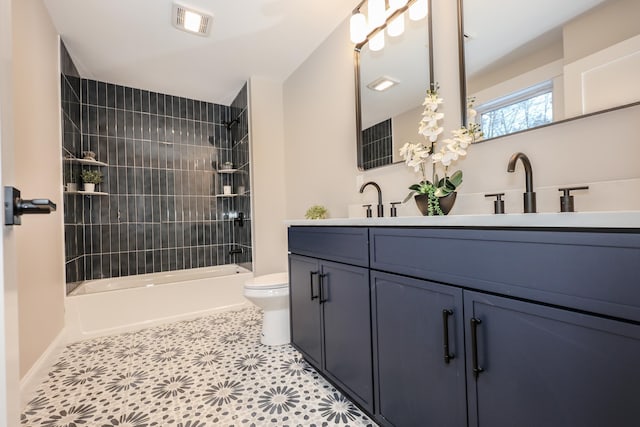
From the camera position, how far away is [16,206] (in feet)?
1.73

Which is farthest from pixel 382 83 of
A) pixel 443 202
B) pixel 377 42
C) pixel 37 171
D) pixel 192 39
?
pixel 37 171

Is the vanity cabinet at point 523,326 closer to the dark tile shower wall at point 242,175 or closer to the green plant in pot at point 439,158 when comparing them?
the green plant in pot at point 439,158

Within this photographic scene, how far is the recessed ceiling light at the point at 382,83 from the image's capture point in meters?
1.87

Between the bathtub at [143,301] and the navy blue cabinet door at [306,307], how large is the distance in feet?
4.74

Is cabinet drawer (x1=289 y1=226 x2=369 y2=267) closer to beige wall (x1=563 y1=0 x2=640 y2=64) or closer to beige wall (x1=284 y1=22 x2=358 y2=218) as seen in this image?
beige wall (x1=284 y1=22 x2=358 y2=218)

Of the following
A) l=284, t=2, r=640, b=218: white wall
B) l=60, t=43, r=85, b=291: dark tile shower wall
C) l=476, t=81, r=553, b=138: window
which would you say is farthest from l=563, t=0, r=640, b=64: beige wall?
l=60, t=43, r=85, b=291: dark tile shower wall

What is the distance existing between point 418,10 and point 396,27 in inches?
7.3

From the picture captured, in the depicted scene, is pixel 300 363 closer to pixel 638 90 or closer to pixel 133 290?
pixel 133 290

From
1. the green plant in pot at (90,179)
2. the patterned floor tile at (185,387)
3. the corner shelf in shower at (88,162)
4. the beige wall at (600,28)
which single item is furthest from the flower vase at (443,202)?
the green plant in pot at (90,179)

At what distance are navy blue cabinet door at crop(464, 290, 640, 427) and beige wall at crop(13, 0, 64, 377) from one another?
2196 millimetres

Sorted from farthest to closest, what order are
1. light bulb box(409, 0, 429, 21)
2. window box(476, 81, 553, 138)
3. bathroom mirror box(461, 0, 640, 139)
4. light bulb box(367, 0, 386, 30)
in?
light bulb box(367, 0, 386, 30) < light bulb box(409, 0, 429, 21) < window box(476, 81, 553, 138) < bathroom mirror box(461, 0, 640, 139)

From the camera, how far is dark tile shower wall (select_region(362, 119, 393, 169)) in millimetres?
1870

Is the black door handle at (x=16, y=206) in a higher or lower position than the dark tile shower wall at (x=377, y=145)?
lower

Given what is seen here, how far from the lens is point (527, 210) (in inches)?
39.6
